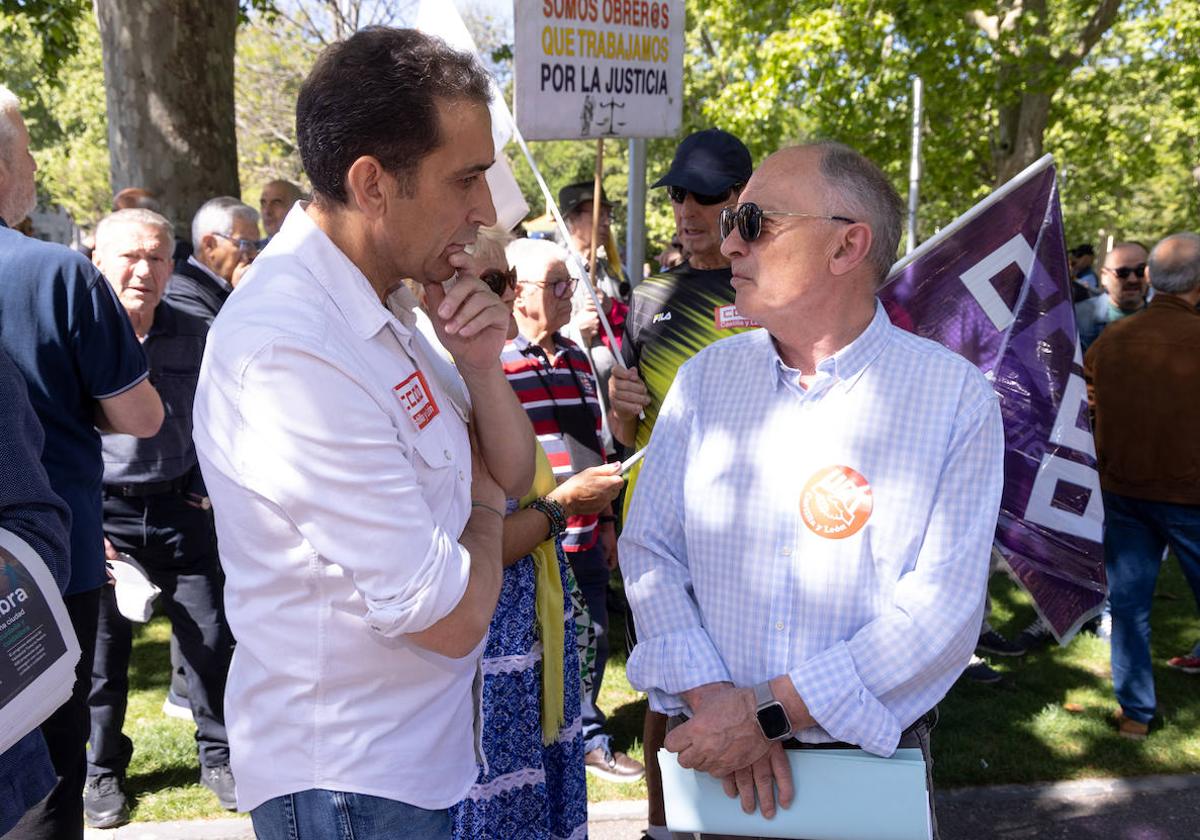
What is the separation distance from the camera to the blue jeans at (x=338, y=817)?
1723 mm

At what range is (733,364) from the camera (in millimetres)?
2420

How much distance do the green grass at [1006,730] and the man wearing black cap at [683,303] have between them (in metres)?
1.47

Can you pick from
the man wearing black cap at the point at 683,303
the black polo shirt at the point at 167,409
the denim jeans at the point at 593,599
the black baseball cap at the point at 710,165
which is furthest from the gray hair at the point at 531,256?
the black polo shirt at the point at 167,409

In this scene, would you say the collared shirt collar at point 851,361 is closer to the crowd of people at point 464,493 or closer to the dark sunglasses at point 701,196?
the crowd of people at point 464,493

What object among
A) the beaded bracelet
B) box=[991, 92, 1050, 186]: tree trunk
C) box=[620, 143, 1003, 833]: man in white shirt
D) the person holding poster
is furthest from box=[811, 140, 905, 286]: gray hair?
box=[991, 92, 1050, 186]: tree trunk

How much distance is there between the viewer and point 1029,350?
Answer: 9.67 feet

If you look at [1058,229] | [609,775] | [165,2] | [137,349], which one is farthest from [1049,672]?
[165,2]

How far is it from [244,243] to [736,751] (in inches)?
164

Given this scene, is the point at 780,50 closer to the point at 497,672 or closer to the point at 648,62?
the point at 648,62

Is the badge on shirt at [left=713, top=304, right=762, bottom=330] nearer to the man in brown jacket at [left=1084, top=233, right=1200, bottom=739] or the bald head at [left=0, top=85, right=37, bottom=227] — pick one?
the bald head at [left=0, top=85, right=37, bottom=227]

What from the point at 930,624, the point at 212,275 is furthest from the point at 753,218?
the point at 212,275

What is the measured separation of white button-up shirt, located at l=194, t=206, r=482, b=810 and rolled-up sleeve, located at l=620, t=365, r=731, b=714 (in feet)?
1.70

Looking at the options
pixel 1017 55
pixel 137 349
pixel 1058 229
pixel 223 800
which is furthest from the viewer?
pixel 1017 55

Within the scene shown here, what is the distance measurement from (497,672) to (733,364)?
120 cm
